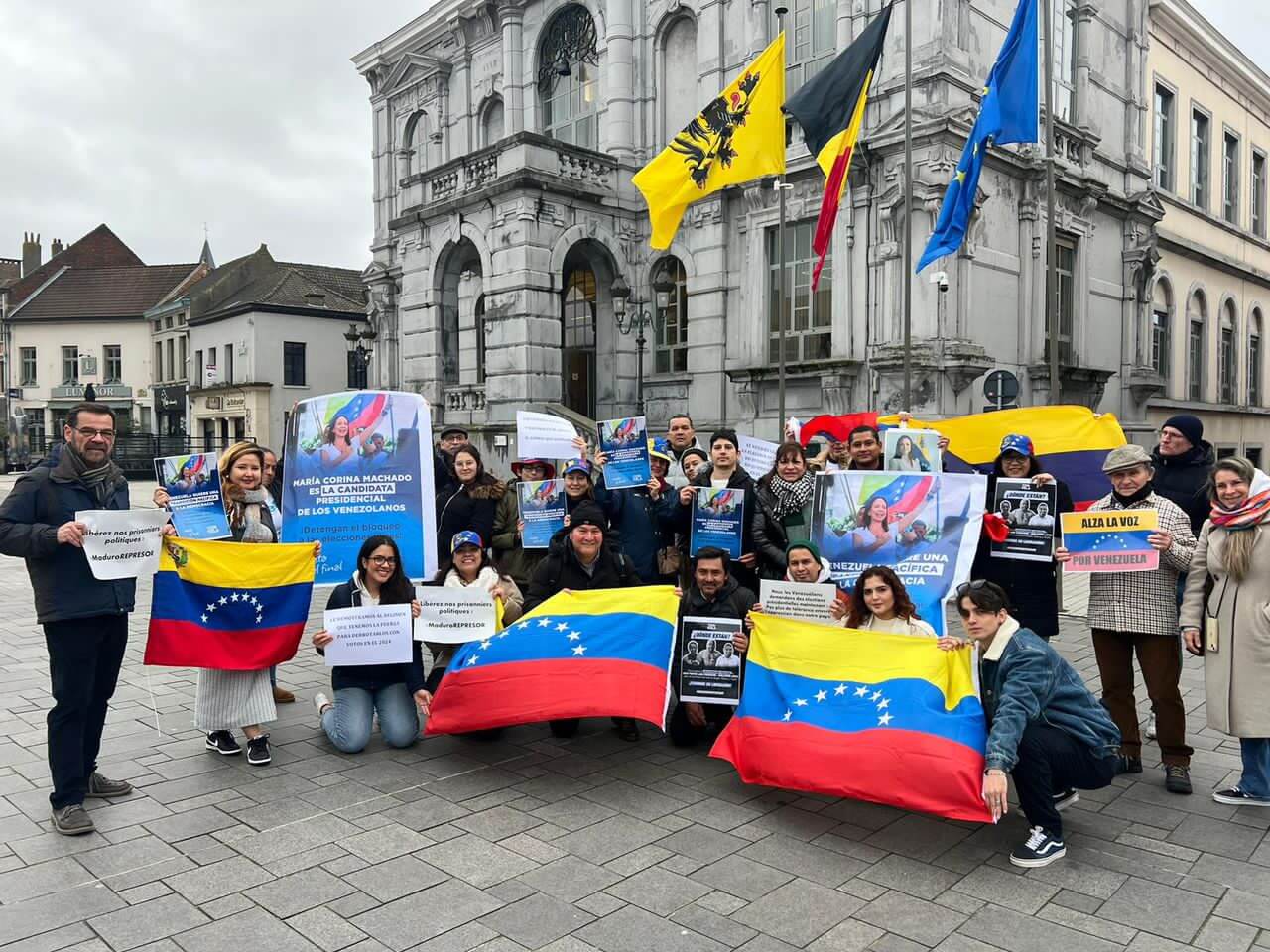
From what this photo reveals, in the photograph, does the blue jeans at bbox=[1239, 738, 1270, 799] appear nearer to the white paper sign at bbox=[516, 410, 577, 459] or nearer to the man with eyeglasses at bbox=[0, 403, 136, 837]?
the white paper sign at bbox=[516, 410, 577, 459]

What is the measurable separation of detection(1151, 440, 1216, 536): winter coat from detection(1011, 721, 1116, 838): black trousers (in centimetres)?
242

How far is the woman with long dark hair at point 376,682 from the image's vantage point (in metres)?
6.46

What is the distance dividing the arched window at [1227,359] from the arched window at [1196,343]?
140cm

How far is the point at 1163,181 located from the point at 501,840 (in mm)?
27052

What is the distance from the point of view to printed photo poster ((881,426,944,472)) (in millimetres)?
7434

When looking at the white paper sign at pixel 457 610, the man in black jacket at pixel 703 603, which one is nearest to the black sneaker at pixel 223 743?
the white paper sign at pixel 457 610

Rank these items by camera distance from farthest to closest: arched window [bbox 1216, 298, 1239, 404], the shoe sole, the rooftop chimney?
the rooftop chimney, arched window [bbox 1216, 298, 1239, 404], the shoe sole

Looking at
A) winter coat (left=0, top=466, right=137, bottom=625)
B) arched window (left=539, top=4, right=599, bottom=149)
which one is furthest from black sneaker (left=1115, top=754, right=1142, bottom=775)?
arched window (left=539, top=4, right=599, bottom=149)

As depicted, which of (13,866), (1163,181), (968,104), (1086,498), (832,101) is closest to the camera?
(13,866)

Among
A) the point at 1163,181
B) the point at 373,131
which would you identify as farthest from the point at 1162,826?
the point at 373,131

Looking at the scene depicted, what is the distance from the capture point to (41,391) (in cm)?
6206

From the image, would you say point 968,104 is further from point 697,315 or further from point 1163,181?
point 1163,181

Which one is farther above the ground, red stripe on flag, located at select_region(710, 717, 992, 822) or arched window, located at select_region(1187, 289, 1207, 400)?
arched window, located at select_region(1187, 289, 1207, 400)

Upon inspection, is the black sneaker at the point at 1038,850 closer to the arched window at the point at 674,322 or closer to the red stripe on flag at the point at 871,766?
the red stripe on flag at the point at 871,766
